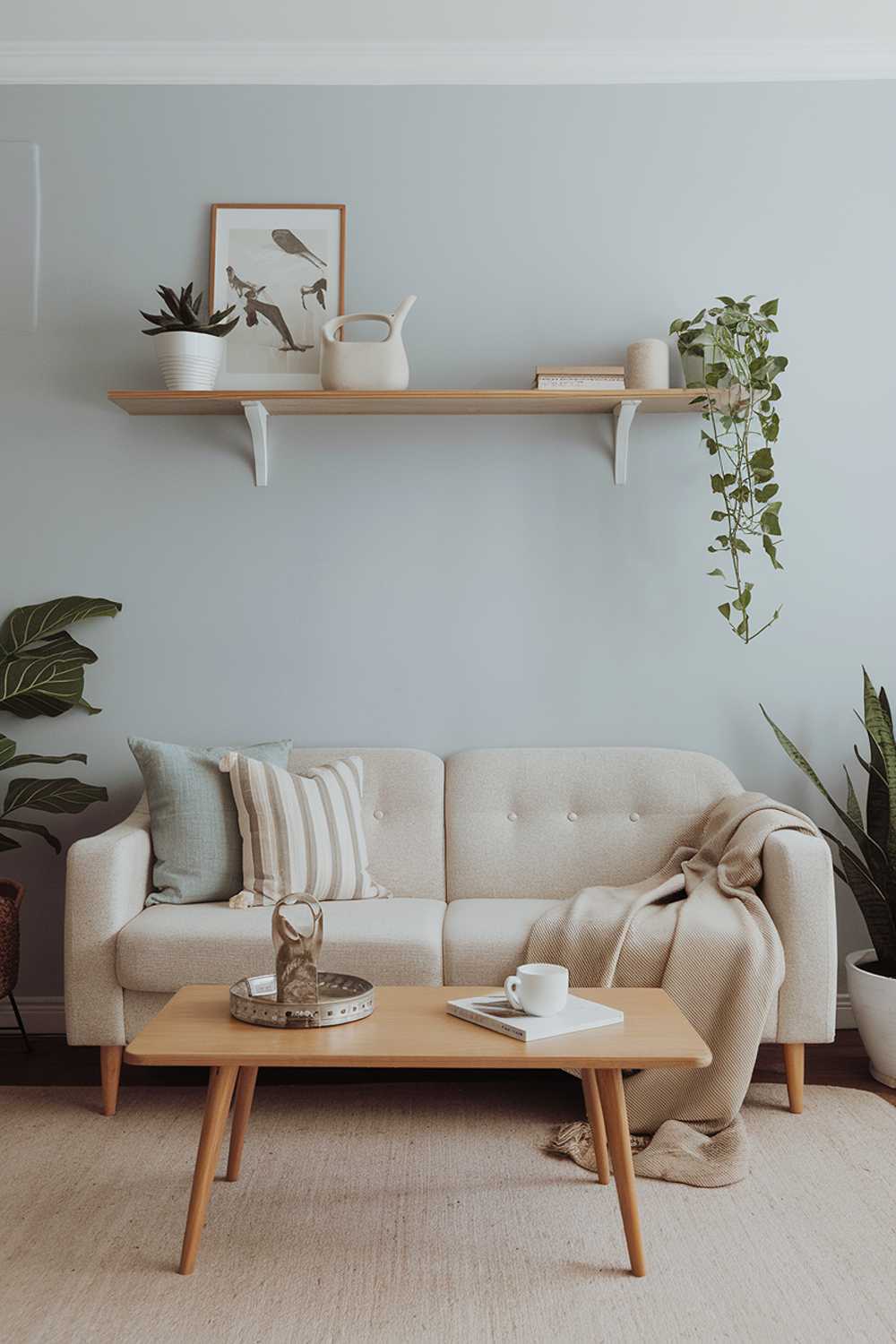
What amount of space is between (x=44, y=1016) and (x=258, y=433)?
1.78m

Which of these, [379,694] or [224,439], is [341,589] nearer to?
[379,694]

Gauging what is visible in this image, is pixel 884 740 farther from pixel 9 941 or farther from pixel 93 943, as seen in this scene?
pixel 9 941

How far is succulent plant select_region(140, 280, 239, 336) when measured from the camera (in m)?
3.11

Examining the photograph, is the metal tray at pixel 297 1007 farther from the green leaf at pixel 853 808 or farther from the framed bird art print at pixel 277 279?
the framed bird art print at pixel 277 279

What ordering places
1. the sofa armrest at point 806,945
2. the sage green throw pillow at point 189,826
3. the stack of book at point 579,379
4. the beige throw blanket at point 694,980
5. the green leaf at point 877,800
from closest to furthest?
1. the beige throw blanket at point 694,980
2. the sofa armrest at point 806,945
3. the sage green throw pillow at point 189,826
4. the green leaf at point 877,800
5. the stack of book at point 579,379

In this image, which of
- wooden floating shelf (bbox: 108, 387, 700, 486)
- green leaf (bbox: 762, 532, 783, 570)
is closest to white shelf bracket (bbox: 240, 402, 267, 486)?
→ wooden floating shelf (bbox: 108, 387, 700, 486)

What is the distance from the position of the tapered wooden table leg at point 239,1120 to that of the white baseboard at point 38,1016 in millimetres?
1189

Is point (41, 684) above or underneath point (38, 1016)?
above

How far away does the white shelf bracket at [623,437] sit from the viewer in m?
3.19

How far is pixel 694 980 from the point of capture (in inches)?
98.1

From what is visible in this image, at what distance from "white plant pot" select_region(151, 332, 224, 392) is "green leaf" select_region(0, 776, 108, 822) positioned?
1.12 meters

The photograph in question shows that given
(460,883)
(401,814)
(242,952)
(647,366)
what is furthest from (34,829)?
(647,366)

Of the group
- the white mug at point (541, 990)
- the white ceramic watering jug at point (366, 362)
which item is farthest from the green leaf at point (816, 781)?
the white ceramic watering jug at point (366, 362)

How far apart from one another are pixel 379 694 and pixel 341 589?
33 centimetres
